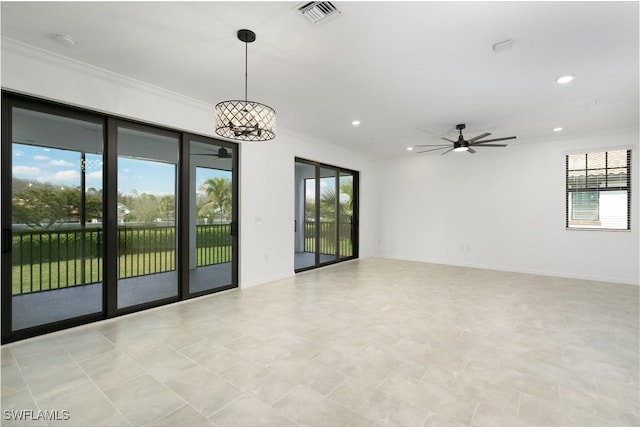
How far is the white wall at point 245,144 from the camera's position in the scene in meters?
2.83

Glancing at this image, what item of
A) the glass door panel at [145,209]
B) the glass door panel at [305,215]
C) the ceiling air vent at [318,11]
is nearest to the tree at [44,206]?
the glass door panel at [145,209]

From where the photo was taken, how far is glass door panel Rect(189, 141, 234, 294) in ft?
14.6

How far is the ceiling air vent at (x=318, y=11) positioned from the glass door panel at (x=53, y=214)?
2.78 metres

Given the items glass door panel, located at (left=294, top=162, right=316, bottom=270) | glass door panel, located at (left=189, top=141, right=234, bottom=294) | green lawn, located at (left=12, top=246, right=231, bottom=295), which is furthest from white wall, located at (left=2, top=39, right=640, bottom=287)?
green lawn, located at (left=12, top=246, right=231, bottom=295)

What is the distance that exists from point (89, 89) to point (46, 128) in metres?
0.63

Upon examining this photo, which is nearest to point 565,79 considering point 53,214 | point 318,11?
point 318,11

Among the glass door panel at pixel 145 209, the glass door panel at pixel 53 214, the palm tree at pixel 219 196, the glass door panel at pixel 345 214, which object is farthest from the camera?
the glass door panel at pixel 345 214

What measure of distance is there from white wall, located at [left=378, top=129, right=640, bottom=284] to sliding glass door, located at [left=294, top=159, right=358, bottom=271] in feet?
3.86

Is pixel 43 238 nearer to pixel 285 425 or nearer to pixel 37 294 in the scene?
pixel 37 294

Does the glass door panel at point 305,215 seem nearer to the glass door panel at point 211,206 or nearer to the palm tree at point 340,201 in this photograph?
the palm tree at point 340,201

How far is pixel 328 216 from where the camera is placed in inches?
275

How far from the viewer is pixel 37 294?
3.77 meters

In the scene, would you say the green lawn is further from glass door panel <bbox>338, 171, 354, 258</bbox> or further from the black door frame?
glass door panel <bbox>338, 171, 354, 258</bbox>

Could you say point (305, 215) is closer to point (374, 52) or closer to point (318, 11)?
point (374, 52)
